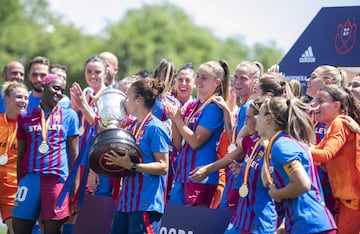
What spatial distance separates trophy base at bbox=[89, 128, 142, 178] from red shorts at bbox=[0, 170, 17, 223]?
2.68 m

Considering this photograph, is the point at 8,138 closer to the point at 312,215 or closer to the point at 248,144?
the point at 248,144

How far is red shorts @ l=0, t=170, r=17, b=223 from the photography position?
10.1 m

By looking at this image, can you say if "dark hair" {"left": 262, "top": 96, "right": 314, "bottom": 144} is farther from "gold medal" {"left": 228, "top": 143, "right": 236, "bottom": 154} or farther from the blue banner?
→ the blue banner

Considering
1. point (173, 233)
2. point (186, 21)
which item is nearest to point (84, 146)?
point (173, 233)

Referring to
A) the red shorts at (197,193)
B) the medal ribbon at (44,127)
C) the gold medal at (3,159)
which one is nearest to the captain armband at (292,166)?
the red shorts at (197,193)

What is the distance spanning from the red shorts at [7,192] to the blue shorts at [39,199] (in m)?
1.14

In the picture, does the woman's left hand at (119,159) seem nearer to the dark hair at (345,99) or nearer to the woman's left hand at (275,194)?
the woman's left hand at (275,194)

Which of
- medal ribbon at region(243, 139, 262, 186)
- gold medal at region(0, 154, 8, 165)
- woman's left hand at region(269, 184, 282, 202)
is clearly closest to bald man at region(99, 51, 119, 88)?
gold medal at region(0, 154, 8, 165)

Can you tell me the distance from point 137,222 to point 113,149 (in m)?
0.74

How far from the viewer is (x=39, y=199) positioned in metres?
8.91

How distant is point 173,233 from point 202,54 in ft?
266

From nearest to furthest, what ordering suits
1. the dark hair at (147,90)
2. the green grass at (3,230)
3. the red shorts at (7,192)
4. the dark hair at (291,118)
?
1. the dark hair at (291,118)
2. the dark hair at (147,90)
3. the red shorts at (7,192)
4. the green grass at (3,230)

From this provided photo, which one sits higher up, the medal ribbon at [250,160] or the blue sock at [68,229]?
the medal ribbon at [250,160]

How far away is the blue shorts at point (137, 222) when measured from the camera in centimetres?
777
